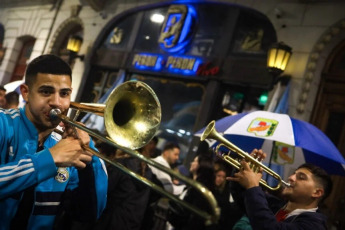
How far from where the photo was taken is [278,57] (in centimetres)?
603

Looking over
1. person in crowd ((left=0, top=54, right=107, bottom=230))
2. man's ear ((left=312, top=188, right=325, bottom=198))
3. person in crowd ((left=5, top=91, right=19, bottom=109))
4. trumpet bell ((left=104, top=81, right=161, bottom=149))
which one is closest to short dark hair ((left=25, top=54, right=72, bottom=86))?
person in crowd ((left=0, top=54, right=107, bottom=230))

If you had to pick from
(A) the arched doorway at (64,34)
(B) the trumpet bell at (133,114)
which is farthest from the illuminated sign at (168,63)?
(B) the trumpet bell at (133,114)

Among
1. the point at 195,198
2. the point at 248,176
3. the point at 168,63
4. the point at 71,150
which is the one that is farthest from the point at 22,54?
the point at 71,150

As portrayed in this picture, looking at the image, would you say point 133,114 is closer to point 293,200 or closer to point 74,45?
point 293,200

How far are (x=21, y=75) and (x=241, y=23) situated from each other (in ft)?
31.3

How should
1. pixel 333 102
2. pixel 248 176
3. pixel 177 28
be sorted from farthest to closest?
pixel 177 28 < pixel 333 102 < pixel 248 176

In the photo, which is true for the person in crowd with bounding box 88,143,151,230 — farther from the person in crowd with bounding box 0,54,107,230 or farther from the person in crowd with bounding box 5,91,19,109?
the person in crowd with bounding box 5,91,19,109

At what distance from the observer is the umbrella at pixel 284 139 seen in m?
3.37

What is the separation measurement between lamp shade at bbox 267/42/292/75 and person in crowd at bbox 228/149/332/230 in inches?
132

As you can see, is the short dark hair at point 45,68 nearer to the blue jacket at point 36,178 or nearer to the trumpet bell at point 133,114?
the blue jacket at point 36,178

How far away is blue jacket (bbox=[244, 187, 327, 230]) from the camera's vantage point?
8.06 feet

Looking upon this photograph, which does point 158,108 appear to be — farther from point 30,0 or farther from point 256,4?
point 30,0

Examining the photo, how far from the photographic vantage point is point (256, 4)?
7.70 metres

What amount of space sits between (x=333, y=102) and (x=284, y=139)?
3500 millimetres
